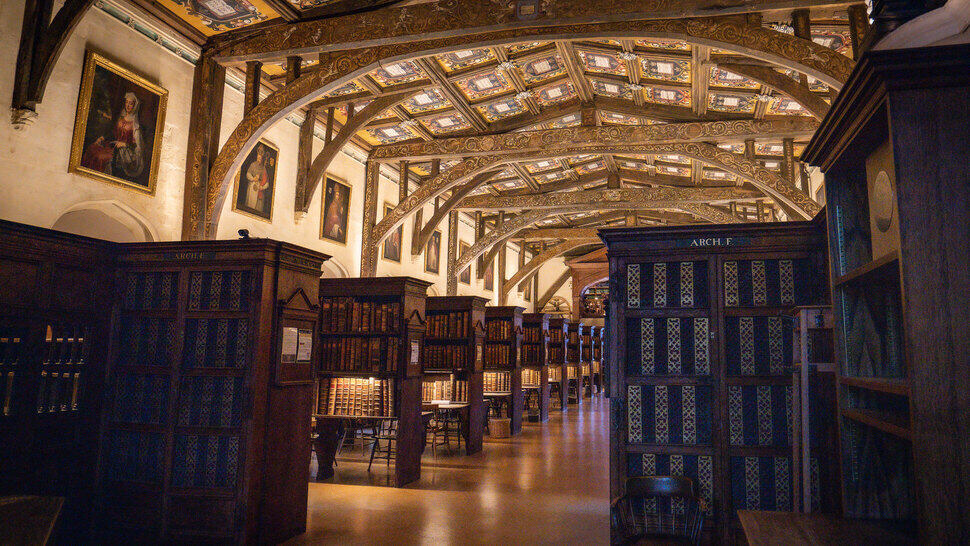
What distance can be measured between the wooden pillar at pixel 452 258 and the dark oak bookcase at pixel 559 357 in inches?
115

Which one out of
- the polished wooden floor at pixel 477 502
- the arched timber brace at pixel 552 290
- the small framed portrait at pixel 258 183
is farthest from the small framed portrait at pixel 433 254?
the arched timber brace at pixel 552 290

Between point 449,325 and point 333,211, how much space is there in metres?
3.66

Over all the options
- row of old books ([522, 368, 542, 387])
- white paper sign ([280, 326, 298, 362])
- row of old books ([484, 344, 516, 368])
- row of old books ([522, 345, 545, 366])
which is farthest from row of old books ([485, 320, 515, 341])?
white paper sign ([280, 326, 298, 362])

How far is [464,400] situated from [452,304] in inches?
61.3

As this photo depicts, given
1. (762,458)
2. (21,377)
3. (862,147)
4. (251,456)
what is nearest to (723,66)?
(762,458)

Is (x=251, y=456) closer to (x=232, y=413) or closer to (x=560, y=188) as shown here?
(x=232, y=413)

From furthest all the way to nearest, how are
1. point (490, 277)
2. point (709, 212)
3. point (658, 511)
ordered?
point (490, 277), point (709, 212), point (658, 511)

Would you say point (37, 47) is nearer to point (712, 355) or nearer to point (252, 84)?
point (252, 84)

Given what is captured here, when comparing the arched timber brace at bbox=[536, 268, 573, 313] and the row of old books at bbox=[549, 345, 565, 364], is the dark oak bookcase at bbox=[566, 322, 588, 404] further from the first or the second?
the arched timber brace at bbox=[536, 268, 573, 313]

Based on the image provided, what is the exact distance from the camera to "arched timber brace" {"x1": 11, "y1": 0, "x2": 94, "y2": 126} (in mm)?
6199

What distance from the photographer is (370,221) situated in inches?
510

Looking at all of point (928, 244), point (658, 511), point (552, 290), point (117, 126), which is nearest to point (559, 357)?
point (552, 290)

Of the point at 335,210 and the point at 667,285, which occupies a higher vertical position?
the point at 335,210

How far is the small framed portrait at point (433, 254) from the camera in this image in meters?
16.3
